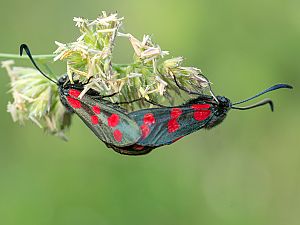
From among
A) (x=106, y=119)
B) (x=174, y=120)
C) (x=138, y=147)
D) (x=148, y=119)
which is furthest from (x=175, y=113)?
(x=106, y=119)

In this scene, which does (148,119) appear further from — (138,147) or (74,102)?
(74,102)

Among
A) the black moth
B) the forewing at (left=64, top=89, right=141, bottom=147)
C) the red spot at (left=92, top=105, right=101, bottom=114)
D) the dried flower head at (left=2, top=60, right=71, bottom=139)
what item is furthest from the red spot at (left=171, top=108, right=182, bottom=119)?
the dried flower head at (left=2, top=60, right=71, bottom=139)

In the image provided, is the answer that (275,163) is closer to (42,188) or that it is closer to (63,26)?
(42,188)

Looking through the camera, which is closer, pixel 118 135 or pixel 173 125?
pixel 118 135

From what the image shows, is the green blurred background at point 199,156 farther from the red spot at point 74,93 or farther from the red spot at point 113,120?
the red spot at point 113,120

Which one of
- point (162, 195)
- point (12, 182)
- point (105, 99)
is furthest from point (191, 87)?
point (12, 182)

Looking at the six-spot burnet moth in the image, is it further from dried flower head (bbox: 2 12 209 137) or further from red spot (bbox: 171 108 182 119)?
dried flower head (bbox: 2 12 209 137)
